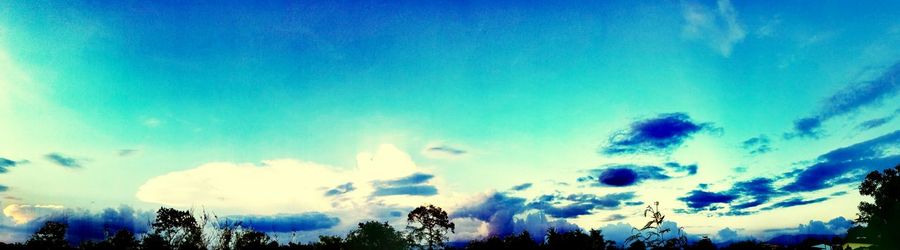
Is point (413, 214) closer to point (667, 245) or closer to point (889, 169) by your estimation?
point (889, 169)

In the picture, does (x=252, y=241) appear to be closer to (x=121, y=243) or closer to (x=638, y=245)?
(x=121, y=243)

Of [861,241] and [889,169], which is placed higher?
[889,169]

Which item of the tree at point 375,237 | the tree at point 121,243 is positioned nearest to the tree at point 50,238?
the tree at point 121,243

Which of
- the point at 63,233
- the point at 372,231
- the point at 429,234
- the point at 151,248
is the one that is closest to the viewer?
the point at 151,248

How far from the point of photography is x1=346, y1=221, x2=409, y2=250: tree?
4944 centimetres

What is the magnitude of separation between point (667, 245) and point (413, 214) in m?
72.8

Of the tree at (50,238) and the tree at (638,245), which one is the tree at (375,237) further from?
the tree at (638,245)

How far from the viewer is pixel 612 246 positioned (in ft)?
40.3

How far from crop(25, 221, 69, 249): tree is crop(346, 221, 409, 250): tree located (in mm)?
23272

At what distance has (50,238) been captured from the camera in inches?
1366

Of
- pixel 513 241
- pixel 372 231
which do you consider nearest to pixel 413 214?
pixel 372 231

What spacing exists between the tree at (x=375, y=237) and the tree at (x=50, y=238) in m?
23.3

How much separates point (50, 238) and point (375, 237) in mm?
27329

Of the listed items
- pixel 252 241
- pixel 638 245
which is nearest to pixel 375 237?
pixel 252 241
